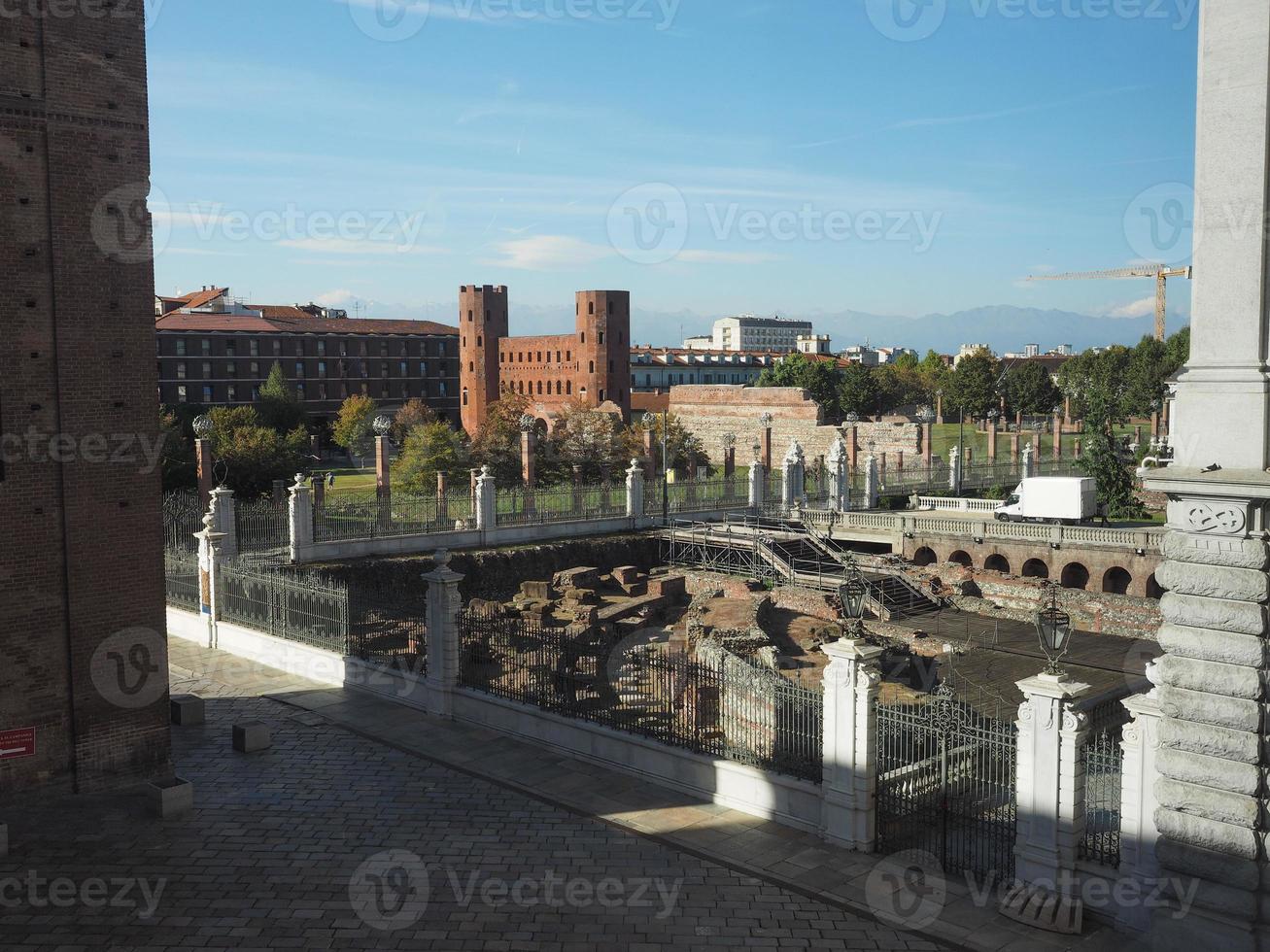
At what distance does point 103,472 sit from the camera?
1344 centimetres

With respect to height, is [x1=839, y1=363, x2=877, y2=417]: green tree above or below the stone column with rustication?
above

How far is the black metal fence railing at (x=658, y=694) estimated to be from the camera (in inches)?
481

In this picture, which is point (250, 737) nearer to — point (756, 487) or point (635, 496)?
point (635, 496)

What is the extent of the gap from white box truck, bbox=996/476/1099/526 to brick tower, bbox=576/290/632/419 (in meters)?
49.2

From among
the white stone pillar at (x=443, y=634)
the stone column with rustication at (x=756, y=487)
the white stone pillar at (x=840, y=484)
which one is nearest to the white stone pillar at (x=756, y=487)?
the stone column with rustication at (x=756, y=487)

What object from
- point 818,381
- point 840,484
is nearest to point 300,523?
point 840,484

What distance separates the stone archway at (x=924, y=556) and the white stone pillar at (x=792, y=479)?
Answer: 459cm

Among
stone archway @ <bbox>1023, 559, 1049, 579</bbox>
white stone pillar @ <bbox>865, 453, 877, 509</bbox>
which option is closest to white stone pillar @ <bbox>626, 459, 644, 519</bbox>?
white stone pillar @ <bbox>865, 453, 877, 509</bbox>

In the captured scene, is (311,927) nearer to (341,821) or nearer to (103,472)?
(341,821)

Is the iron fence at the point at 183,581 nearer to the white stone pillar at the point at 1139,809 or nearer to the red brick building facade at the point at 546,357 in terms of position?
the white stone pillar at the point at 1139,809

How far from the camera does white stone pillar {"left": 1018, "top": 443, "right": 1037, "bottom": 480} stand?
47.2 m

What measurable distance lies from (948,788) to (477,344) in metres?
82.2

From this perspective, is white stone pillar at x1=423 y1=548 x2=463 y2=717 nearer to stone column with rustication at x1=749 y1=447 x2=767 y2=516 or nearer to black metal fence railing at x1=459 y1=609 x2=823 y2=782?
black metal fence railing at x1=459 y1=609 x2=823 y2=782

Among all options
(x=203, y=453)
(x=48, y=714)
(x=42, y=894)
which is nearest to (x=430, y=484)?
(x=203, y=453)
